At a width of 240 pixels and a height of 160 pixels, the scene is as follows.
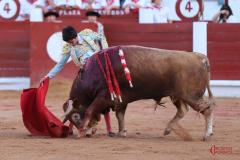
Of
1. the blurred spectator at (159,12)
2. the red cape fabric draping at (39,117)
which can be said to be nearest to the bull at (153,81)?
the red cape fabric draping at (39,117)

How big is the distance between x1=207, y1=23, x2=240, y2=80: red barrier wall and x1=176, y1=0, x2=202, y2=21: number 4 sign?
9.60 ft

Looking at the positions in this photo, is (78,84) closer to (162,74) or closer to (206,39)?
(162,74)

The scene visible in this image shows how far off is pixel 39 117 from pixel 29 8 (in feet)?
22.4

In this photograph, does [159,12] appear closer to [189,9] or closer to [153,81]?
[189,9]

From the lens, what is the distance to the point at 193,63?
7266 mm

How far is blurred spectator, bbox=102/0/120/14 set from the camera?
13969mm

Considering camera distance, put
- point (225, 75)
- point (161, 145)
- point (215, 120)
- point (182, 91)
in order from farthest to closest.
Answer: point (225, 75)
point (215, 120)
point (182, 91)
point (161, 145)

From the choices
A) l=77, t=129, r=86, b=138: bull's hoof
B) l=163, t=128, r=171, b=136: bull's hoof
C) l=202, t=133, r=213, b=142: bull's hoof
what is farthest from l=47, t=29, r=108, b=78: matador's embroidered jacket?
l=202, t=133, r=213, b=142: bull's hoof

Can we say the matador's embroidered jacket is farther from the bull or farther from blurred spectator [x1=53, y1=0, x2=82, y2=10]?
blurred spectator [x1=53, y1=0, x2=82, y2=10]

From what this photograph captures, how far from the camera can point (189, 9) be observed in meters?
15.1

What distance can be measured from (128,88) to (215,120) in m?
2.02

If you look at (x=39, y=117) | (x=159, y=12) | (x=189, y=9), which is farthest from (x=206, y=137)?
(x=189, y=9)

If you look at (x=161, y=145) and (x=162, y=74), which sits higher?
(x=162, y=74)

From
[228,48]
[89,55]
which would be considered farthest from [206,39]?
[89,55]
